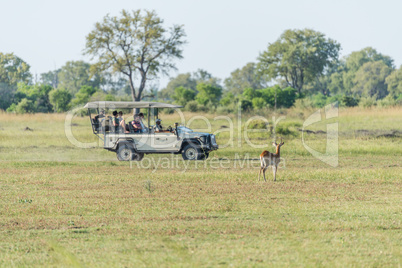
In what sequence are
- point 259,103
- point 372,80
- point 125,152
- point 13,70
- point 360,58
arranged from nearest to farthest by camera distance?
point 125,152, point 259,103, point 13,70, point 372,80, point 360,58

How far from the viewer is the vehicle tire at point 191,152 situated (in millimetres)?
21281

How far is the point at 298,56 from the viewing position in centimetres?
7300

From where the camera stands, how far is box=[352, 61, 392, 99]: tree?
310 ft

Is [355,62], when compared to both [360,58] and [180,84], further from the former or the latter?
[180,84]

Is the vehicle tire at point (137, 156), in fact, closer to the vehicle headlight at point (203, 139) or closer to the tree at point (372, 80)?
the vehicle headlight at point (203, 139)

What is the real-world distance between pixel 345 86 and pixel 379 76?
8.17 m

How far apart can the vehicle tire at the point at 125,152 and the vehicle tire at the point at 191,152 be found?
6.58 feet

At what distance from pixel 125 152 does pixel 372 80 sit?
8012 centimetres

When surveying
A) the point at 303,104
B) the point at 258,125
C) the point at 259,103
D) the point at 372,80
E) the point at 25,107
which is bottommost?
the point at 258,125

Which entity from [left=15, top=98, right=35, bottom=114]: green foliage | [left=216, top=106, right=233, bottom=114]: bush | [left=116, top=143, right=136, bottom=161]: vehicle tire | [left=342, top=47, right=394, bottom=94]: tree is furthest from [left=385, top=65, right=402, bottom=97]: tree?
[left=116, top=143, right=136, bottom=161]: vehicle tire

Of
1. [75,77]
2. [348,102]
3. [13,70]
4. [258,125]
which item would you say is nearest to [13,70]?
[13,70]

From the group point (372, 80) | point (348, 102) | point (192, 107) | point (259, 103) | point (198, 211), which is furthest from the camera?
point (372, 80)

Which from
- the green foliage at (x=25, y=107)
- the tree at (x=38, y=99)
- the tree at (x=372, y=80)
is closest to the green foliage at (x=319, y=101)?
the green foliage at (x=25, y=107)

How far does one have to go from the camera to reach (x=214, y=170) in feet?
60.6
